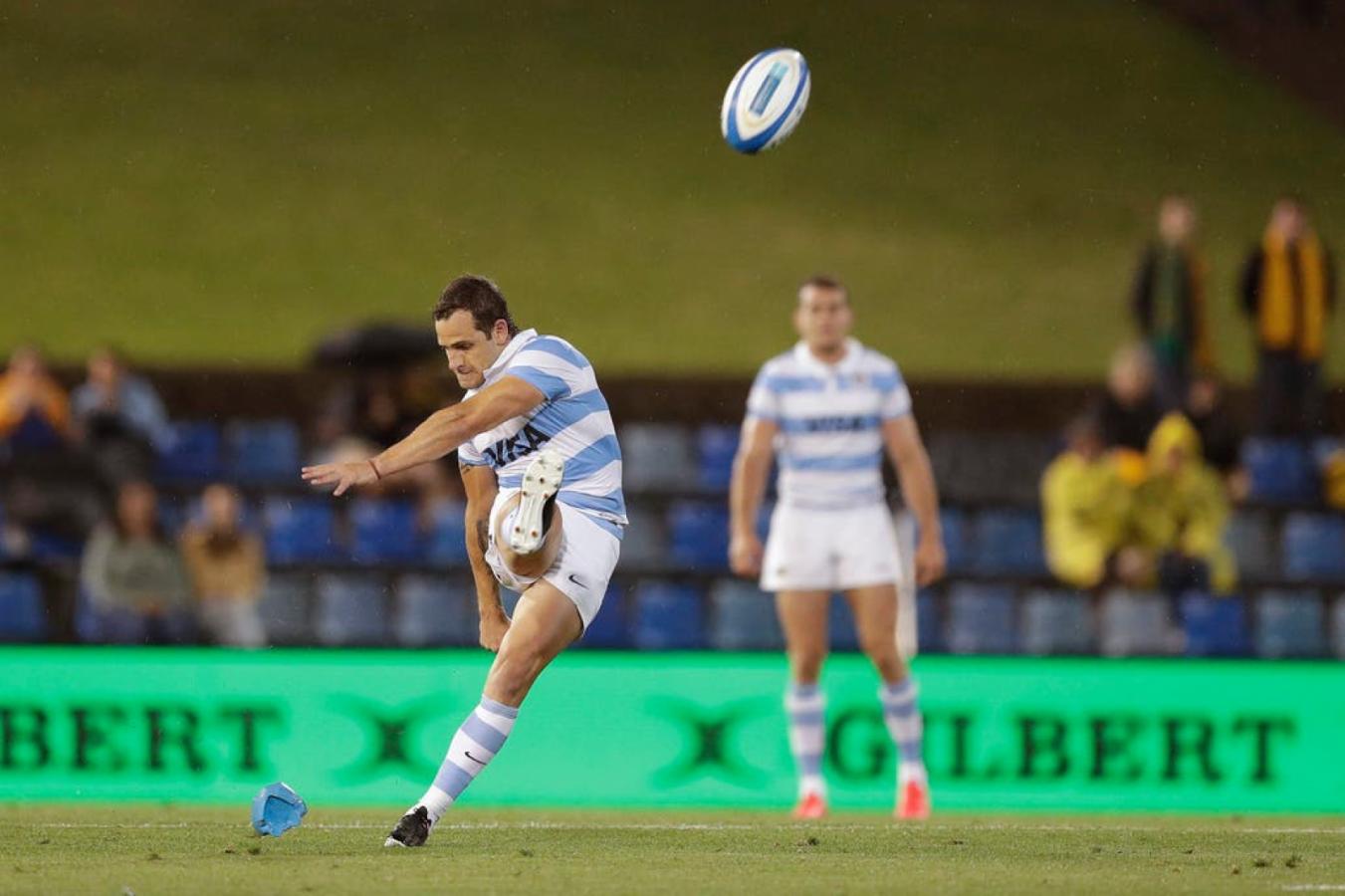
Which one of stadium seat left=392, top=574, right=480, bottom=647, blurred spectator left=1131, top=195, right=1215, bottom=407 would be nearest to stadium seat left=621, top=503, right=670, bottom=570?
stadium seat left=392, top=574, right=480, bottom=647

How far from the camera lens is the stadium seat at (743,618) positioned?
13555 millimetres

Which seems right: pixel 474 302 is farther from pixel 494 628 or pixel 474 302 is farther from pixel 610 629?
pixel 610 629

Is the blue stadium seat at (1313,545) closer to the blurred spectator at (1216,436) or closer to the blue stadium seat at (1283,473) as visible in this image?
the blurred spectator at (1216,436)

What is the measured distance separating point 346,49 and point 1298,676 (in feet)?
52.2

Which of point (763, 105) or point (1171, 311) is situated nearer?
point (763, 105)

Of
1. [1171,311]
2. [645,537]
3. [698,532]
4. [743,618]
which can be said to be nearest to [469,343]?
[743,618]

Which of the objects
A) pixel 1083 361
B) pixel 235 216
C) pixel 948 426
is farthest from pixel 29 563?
pixel 1083 361

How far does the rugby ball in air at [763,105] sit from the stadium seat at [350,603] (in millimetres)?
5367

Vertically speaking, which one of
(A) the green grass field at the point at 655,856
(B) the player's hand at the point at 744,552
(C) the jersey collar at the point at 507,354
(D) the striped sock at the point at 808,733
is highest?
(C) the jersey collar at the point at 507,354

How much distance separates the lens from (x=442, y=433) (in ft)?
21.1

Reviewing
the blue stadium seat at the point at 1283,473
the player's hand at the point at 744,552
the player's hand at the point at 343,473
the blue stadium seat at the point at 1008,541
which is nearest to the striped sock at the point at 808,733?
the player's hand at the point at 744,552

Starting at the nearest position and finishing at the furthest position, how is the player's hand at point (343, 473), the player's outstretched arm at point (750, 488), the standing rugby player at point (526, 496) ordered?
the player's hand at point (343, 473) < the standing rugby player at point (526, 496) < the player's outstretched arm at point (750, 488)

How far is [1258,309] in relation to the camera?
51.4 ft

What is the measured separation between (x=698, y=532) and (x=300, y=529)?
245 cm
